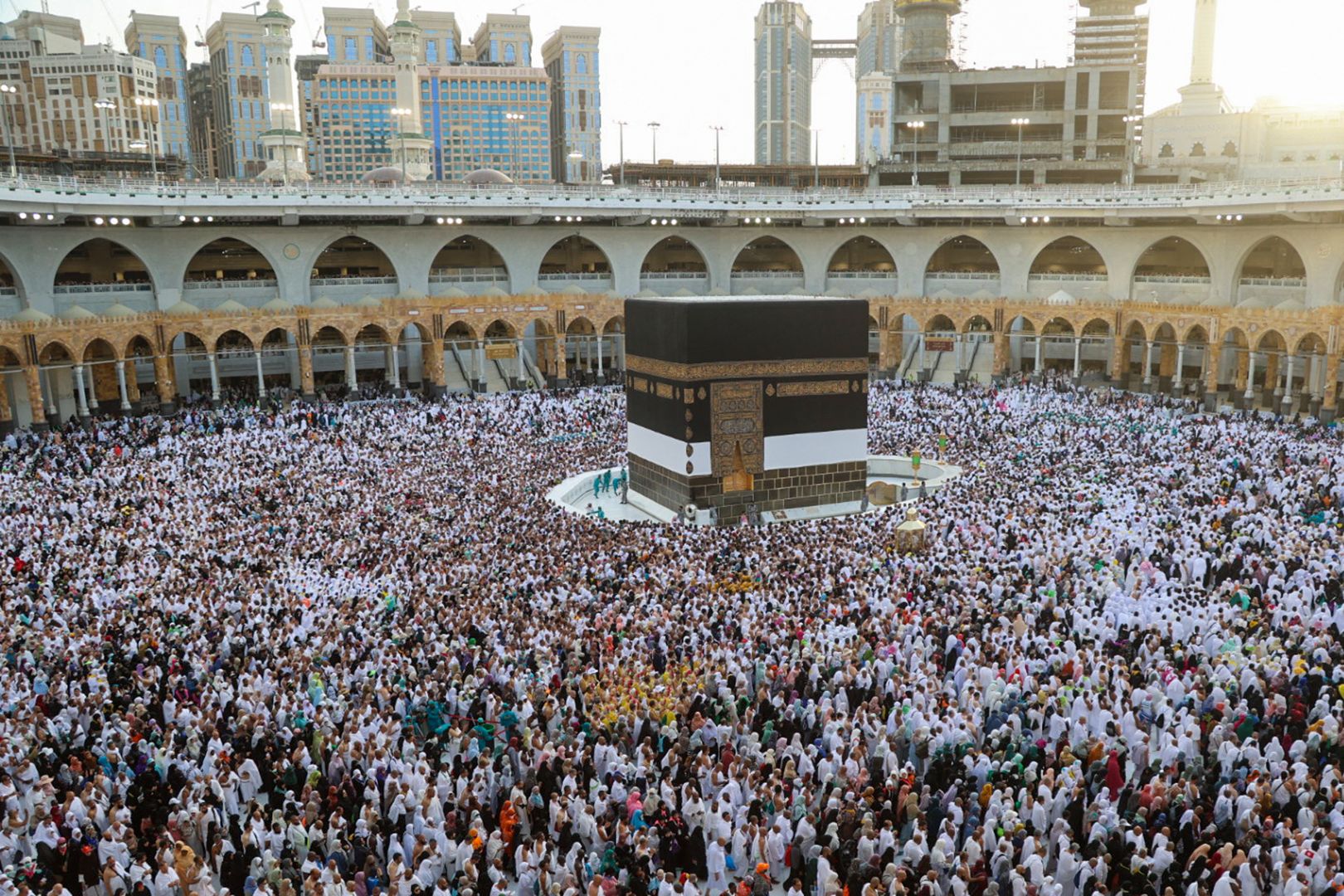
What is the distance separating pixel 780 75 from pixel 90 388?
132823 millimetres

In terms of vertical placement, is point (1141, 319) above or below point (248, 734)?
above

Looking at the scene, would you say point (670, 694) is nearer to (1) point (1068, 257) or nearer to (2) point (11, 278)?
(2) point (11, 278)

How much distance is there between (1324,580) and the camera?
13.0 m

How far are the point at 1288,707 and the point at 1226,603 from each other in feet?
9.21

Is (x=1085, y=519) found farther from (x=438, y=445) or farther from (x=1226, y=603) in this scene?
(x=438, y=445)

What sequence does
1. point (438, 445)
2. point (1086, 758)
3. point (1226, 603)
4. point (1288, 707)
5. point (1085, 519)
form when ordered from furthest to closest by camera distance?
point (438, 445)
point (1085, 519)
point (1226, 603)
point (1288, 707)
point (1086, 758)

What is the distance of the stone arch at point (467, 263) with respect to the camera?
37344 mm

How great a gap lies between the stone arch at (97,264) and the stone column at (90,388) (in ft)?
15.3

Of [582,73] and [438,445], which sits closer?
[438,445]

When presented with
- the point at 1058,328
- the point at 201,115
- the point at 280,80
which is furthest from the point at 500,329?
the point at 201,115

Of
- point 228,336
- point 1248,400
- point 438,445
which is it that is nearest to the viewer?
point 438,445

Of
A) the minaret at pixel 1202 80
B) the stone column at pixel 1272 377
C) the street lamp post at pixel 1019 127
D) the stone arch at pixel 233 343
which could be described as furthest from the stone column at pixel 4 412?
the minaret at pixel 1202 80

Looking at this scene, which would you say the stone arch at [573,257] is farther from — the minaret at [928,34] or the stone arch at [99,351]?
the minaret at [928,34]

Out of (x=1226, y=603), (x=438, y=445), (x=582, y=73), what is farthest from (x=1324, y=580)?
(x=582, y=73)
